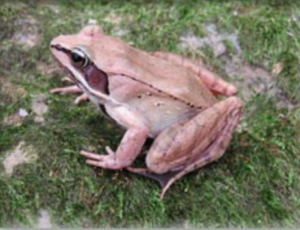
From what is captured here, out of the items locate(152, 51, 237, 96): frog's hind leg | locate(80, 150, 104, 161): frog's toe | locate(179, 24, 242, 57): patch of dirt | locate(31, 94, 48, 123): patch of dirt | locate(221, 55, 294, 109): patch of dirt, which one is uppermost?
locate(152, 51, 237, 96): frog's hind leg

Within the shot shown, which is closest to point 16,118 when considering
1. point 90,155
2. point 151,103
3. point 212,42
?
point 90,155

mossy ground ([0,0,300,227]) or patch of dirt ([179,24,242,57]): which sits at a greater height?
patch of dirt ([179,24,242,57])

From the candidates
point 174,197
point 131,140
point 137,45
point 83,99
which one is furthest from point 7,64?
point 174,197

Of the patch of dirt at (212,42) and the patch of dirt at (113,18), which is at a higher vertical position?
the patch of dirt at (212,42)

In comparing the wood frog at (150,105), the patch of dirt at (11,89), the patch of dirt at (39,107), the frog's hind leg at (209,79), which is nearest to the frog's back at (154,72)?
the wood frog at (150,105)

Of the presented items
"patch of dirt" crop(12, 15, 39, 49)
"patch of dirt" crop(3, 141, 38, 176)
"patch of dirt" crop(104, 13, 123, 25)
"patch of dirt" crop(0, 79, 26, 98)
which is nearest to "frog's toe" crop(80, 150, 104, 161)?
"patch of dirt" crop(3, 141, 38, 176)

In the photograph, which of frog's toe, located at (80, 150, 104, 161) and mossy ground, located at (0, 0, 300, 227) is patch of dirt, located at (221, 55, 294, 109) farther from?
frog's toe, located at (80, 150, 104, 161)

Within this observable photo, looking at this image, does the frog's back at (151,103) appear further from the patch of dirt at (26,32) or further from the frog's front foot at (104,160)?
the patch of dirt at (26,32)
